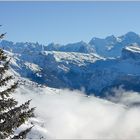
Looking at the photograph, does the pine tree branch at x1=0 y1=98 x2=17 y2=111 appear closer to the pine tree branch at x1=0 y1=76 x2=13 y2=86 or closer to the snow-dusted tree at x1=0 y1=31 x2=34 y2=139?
the snow-dusted tree at x1=0 y1=31 x2=34 y2=139

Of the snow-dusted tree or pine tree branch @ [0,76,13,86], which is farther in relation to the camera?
pine tree branch @ [0,76,13,86]

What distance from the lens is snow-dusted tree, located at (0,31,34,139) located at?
22109 mm

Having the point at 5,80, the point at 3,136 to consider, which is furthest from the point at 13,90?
the point at 3,136

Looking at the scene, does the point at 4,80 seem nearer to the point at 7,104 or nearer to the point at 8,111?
the point at 7,104

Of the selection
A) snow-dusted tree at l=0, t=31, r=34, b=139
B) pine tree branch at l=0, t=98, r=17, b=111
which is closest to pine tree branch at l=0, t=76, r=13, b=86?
snow-dusted tree at l=0, t=31, r=34, b=139

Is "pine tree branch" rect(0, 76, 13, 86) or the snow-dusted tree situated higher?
"pine tree branch" rect(0, 76, 13, 86)

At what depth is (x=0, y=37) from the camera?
77.8ft

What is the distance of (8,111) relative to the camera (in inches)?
876

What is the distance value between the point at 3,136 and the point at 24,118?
1.19 metres

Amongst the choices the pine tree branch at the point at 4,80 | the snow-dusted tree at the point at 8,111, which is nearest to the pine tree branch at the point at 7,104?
the snow-dusted tree at the point at 8,111

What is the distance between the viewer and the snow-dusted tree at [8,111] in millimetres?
22109

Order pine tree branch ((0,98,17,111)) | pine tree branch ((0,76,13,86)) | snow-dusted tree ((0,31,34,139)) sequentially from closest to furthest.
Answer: snow-dusted tree ((0,31,34,139)) → pine tree branch ((0,98,17,111)) → pine tree branch ((0,76,13,86))

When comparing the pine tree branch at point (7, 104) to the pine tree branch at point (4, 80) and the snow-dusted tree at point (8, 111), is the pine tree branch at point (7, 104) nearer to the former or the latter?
the snow-dusted tree at point (8, 111)

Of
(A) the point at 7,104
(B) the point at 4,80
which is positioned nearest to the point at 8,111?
(A) the point at 7,104
